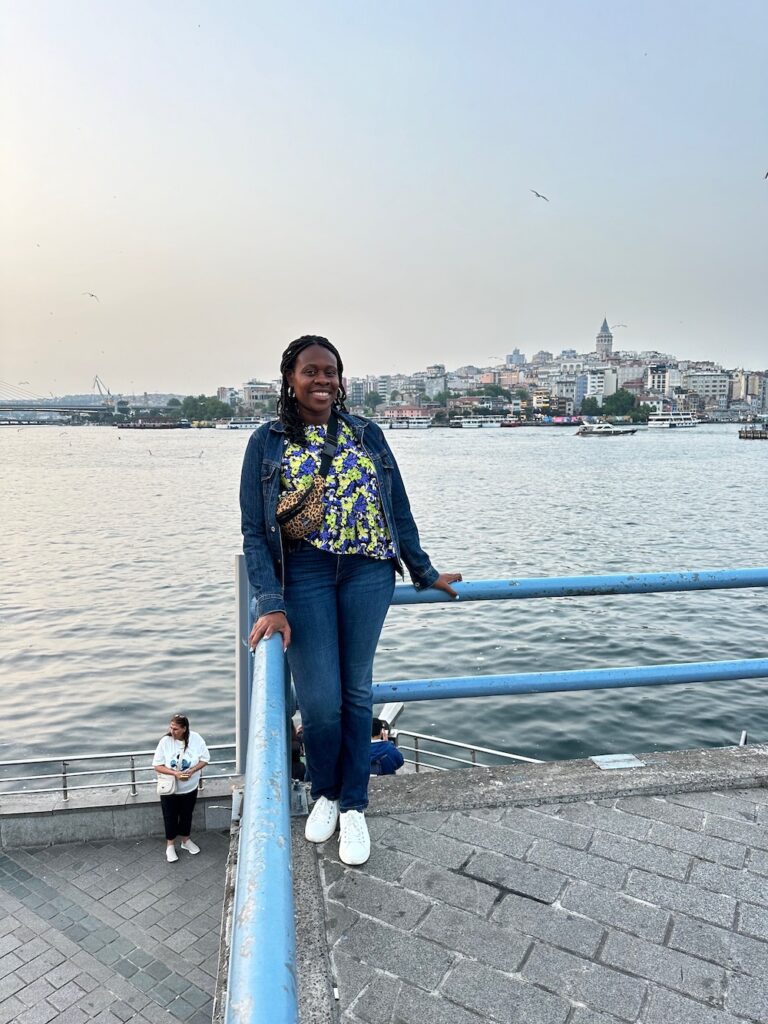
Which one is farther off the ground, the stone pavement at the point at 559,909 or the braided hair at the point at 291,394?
the braided hair at the point at 291,394

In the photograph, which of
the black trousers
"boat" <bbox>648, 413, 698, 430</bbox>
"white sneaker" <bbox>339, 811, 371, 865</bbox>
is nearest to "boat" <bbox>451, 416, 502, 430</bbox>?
"boat" <bbox>648, 413, 698, 430</bbox>

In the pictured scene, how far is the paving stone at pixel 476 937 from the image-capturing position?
7.30ft

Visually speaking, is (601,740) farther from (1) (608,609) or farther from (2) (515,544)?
(2) (515,544)

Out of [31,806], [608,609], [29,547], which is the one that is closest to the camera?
[31,806]

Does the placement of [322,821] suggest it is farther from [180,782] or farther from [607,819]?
[180,782]

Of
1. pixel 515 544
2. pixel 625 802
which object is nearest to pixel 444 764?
pixel 625 802

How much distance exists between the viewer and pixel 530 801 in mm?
3061

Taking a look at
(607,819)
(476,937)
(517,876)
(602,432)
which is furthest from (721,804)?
(602,432)

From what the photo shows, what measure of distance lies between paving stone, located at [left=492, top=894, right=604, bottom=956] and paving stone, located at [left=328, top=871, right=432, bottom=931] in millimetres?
252

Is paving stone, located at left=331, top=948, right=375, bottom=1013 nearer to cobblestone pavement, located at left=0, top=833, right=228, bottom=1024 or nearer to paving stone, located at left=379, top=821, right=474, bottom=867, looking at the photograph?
paving stone, located at left=379, top=821, right=474, bottom=867

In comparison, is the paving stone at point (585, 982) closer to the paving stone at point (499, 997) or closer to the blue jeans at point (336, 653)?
the paving stone at point (499, 997)

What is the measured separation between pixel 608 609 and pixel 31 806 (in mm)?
15614

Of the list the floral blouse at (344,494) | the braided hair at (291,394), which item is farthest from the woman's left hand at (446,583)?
the braided hair at (291,394)

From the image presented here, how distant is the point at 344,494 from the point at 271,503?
251 mm
